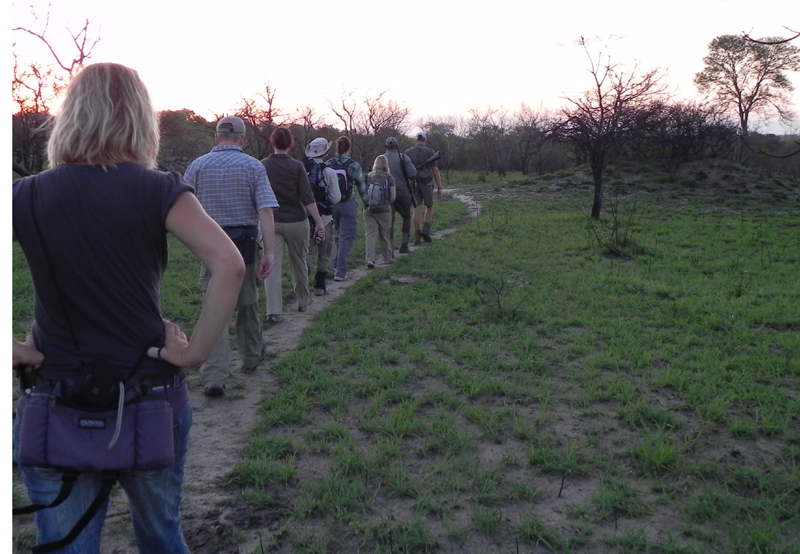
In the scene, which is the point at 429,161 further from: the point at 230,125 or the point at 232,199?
the point at 232,199

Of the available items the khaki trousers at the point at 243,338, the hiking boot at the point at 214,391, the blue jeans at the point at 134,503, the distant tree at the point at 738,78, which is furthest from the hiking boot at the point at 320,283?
the distant tree at the point at 738,78

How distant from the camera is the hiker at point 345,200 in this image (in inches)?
329

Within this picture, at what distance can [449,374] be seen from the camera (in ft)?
16.8

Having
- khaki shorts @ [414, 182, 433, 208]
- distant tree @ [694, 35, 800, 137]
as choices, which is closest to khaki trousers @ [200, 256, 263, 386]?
khaki shorts @ [414, 182, 433, 208]

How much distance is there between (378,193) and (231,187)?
4765 millimetres

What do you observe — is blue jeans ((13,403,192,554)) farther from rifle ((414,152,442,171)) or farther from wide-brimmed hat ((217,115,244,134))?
rifle ((414,152,442,171))

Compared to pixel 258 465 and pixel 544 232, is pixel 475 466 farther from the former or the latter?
pixel 544 232

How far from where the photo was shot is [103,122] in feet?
5.60

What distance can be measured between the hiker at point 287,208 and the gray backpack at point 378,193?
2.60m

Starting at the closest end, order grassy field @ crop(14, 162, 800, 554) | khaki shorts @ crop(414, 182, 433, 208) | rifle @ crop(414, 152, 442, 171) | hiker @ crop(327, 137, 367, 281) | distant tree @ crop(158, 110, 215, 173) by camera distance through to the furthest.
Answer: grassy field @ crop(14, 162, 800, 554), hiker @ crop(327, 137, 367, 281), rifle @ crop(414, 152, 442, 171), khaki shorts @ crop(414, 182, 433, 208), distant tree @ crop(158, 110, 215, 173)

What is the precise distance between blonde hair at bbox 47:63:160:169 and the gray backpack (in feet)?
25.1

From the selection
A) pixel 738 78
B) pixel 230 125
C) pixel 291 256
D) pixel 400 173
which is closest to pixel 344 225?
pixel 291 256

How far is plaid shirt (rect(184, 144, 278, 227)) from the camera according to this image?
4809 mm

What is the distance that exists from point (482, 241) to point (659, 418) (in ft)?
26.6
